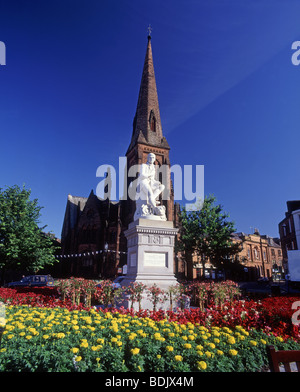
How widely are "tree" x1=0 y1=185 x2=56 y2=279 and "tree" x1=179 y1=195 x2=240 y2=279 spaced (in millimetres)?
16404

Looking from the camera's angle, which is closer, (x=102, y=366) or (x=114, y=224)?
(x=102, y=366)

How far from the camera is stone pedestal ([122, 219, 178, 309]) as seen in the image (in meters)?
8.32

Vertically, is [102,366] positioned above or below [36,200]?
below

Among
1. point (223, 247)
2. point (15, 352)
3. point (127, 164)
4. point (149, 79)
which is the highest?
point (149, 79)

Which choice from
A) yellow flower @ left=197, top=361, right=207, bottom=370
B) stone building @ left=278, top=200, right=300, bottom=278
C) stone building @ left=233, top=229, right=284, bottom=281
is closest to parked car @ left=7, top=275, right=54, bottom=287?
yellow flower @ left=197, top=361, right=207, bottom=370

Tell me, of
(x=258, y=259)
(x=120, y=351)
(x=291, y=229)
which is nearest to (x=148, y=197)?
(x=120, y=351)

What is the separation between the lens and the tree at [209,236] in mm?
28047

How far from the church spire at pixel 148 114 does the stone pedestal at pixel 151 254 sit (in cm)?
3269

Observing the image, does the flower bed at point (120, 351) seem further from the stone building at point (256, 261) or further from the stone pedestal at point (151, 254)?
the stone building at point (256, 261)

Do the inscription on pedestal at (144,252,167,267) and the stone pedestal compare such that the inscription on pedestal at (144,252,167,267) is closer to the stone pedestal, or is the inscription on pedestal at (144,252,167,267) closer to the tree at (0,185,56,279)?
the stone pedestal
